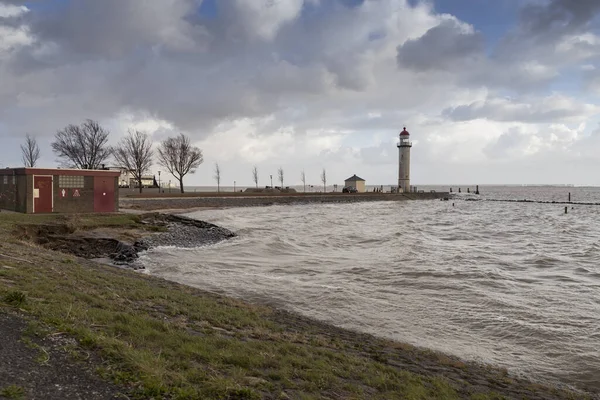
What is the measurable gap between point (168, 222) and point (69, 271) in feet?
72.4

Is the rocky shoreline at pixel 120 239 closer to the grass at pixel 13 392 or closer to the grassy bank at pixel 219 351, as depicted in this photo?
the grassy bank at pixel 219 351

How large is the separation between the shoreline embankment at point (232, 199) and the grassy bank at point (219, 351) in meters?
37.7

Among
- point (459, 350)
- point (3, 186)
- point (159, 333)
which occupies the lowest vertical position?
point (459, 350)

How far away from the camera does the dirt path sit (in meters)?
4.21

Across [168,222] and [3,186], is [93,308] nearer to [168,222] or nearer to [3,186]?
[168,222]

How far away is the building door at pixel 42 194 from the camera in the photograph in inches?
1132

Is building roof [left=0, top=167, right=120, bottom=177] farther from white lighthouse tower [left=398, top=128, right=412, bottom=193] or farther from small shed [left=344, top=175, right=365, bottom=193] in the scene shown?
small shed [left=344, top=175, right=365, bottom=193]

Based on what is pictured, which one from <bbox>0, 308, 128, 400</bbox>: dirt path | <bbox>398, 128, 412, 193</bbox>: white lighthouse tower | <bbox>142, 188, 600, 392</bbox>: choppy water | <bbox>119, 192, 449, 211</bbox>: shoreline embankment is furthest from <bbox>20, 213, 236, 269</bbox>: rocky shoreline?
<bbox>398, 128, 412, 193</bbox>: white lighthouse tower

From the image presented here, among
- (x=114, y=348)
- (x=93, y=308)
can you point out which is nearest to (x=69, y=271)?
(x=93, y=308)

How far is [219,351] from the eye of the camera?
621 centimetres

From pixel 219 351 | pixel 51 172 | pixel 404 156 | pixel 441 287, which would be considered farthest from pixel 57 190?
pixel 404 156

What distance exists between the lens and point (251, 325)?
8.55 m

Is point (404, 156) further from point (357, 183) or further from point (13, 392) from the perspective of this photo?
point (13, 392)

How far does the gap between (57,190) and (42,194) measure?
1056mm
